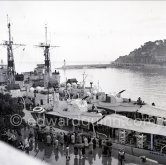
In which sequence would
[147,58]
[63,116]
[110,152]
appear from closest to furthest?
[110,152] < [63,116] < [147,58]

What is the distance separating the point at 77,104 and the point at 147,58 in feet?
345

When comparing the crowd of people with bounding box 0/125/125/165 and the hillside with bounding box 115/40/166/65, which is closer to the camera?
the crowd of people with bounding box 0/125/125/165

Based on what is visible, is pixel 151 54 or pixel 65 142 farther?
pixel 151 54

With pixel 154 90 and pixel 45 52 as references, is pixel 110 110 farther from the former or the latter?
pixel 154 90

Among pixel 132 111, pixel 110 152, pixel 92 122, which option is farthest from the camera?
pixel 132 111

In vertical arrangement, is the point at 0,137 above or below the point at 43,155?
above

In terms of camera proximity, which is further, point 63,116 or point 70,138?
point 63,116

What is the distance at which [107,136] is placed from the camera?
12703 millimetres

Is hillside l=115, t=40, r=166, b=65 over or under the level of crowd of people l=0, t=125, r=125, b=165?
over

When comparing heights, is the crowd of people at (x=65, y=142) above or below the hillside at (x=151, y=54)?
below

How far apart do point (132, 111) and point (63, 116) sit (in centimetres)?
505

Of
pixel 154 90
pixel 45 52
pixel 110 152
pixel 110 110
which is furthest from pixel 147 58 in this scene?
pixel 110 152

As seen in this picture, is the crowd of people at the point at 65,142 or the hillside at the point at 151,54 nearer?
the crowd of people at the point at 65,142

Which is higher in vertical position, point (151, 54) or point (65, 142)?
point (151, 54)
